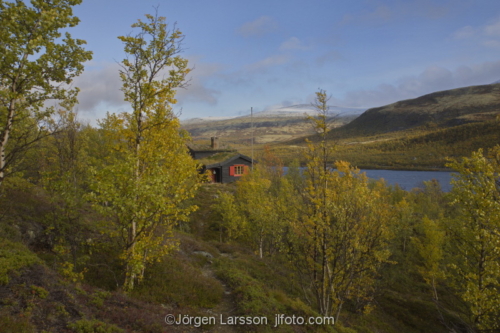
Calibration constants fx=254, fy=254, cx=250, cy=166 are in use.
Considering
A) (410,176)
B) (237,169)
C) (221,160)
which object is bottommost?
(410,176)

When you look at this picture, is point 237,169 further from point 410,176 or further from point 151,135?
point 410,176

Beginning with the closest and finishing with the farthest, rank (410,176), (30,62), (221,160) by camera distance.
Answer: (30,62)
(221,160)
(410,176)

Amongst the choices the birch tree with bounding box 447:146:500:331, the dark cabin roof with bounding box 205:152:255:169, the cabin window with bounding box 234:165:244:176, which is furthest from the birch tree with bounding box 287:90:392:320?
the cabin window with bounding box 234:165:244:176

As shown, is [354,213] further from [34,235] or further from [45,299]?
[34,235]

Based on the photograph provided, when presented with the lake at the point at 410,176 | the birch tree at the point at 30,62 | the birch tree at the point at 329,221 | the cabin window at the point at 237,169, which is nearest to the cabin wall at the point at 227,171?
the cabin window at the point at 237,169

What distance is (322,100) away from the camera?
12.7 meters

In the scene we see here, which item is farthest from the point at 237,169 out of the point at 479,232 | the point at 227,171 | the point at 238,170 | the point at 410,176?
the point at 410,176

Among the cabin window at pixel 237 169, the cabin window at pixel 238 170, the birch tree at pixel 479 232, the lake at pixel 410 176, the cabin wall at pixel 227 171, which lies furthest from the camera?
the lake at pixel 410 176

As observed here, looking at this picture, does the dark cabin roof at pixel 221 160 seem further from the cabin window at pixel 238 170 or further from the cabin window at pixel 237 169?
the cabin window at pixel 238 170

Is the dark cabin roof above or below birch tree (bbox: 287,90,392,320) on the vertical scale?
above

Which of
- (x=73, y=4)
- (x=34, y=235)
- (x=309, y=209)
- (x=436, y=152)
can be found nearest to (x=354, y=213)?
(x=309, y=209)

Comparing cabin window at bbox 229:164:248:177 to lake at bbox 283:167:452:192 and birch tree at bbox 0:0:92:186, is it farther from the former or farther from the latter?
lake at bbox 283:167:452:192

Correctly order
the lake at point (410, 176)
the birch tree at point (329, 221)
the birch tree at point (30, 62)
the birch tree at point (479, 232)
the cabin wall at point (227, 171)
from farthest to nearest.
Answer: the lake at point (410, 176)
the cabin wall at point (227, 171)
the birch tree at point (479, 232)
the birch tree at point (329, 221)
the birch tree at point (30, 62)

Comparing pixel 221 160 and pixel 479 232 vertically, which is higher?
pixel 221 160
